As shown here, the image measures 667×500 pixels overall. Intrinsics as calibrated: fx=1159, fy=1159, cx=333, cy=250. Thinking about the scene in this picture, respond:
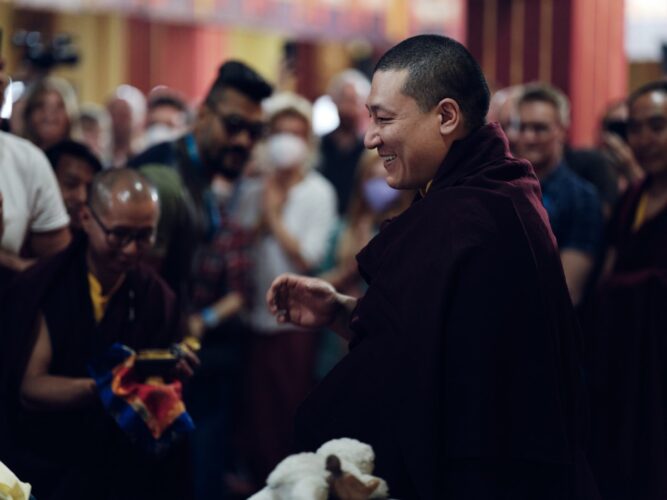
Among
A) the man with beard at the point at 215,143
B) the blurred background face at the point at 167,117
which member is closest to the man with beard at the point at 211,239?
the man with beard at the point at 215,143

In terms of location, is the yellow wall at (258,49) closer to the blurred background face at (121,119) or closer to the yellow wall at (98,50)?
the yellow wall at (98,50)

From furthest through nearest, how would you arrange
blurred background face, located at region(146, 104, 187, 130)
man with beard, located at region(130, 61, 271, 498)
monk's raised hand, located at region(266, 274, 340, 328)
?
blurred background face, located at region(146, 104, 187, 130) → man with beard, located at region(130, 61, 271, 498) → monk's raised hand, located at region(266, 274, 340, 328)

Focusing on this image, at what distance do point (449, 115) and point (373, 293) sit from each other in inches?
16.1

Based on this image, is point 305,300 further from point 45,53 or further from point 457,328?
point 45,53

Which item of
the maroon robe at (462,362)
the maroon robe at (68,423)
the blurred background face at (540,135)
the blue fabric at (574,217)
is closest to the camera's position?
the maroon robe at (462,362)

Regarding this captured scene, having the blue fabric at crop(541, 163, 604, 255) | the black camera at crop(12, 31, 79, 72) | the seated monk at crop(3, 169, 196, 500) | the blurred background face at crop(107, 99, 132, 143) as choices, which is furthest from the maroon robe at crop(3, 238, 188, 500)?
the blurred background face at crop(107, 99, 132, 143)

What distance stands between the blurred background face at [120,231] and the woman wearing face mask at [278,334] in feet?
A: 7.80

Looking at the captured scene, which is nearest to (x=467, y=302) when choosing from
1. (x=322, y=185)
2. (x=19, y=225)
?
(x=19, y=225)

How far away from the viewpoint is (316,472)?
6.95 feet

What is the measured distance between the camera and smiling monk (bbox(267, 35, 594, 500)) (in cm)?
223

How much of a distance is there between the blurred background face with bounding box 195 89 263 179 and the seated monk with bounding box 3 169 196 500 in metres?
1.01

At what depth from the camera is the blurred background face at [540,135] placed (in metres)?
4.48

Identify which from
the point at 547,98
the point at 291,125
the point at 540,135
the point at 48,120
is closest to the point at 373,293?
the point at 540,135

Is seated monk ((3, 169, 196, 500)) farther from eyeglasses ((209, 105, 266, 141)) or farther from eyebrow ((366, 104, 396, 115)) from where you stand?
eyeglasses ((209, 105, 266, 141))
